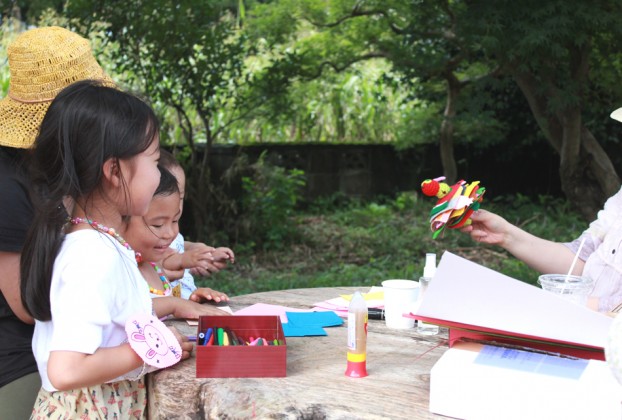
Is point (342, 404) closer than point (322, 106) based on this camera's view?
Yes

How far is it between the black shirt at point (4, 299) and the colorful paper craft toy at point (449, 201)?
103 cm

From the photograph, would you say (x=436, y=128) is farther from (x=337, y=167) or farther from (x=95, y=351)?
(x=95, y=351)

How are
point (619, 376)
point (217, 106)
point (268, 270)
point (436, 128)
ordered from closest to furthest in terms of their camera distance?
point (619, 376), point (268, 270), point (217, 106), point (436, 128)

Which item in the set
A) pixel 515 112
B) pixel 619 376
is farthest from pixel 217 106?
pixel 619 376

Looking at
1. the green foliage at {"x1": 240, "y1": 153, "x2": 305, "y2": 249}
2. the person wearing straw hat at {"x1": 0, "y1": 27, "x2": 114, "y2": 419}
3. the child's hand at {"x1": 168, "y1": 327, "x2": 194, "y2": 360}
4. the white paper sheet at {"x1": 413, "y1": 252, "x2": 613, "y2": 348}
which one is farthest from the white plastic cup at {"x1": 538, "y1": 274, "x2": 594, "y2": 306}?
the green foliage at {"x1": 240, "y1": 153, "x2": 305, "y2": 249}

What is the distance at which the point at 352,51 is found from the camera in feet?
Answer: 22.7

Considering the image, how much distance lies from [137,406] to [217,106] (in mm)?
4855

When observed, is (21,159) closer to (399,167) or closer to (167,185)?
(167,185)

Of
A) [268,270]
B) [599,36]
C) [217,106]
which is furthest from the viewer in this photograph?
[217,106]

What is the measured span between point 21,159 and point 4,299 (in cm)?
37

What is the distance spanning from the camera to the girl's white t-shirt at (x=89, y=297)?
62.1 inches

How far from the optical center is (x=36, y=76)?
2018 mm

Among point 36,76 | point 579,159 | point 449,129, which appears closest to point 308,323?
point 36,76

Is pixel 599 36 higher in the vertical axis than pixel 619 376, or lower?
higher
